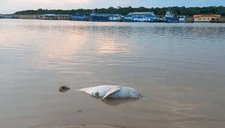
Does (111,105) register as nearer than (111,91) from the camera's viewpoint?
Yes

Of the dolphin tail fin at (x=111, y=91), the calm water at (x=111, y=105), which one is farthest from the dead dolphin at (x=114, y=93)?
the calm water at (x=111, y=105)

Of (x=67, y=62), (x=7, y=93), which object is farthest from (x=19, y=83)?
(x=67, y=62)

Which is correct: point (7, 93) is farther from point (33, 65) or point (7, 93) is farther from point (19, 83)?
point (33, 65)

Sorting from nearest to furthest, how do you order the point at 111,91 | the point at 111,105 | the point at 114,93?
the point at 111,105
the point at 111,91
the point at 114,93

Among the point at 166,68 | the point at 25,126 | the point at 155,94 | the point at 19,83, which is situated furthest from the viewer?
the point at 166,68

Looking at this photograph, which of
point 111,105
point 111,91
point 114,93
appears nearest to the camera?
point 111,105

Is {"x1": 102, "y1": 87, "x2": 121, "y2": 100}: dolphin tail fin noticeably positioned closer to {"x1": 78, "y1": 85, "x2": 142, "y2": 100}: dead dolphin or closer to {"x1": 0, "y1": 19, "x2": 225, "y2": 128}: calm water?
{"x1": 78, "y1": 85, "x2": 142, "y2": 100}: dead dolphin

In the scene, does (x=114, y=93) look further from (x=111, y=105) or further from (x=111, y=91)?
(x=111, y=105)

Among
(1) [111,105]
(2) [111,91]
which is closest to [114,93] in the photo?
(2) [111,91]

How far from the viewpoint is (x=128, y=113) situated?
681 centimetres

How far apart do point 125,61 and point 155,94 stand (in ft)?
21.7

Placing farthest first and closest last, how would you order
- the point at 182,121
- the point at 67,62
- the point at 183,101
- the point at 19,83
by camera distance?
the point at 67,62, the point at 19,83, the point at 183,101, the point at 182,121

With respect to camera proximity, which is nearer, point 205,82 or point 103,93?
point 103,93

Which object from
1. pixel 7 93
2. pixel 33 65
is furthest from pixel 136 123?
pixel 33 65
